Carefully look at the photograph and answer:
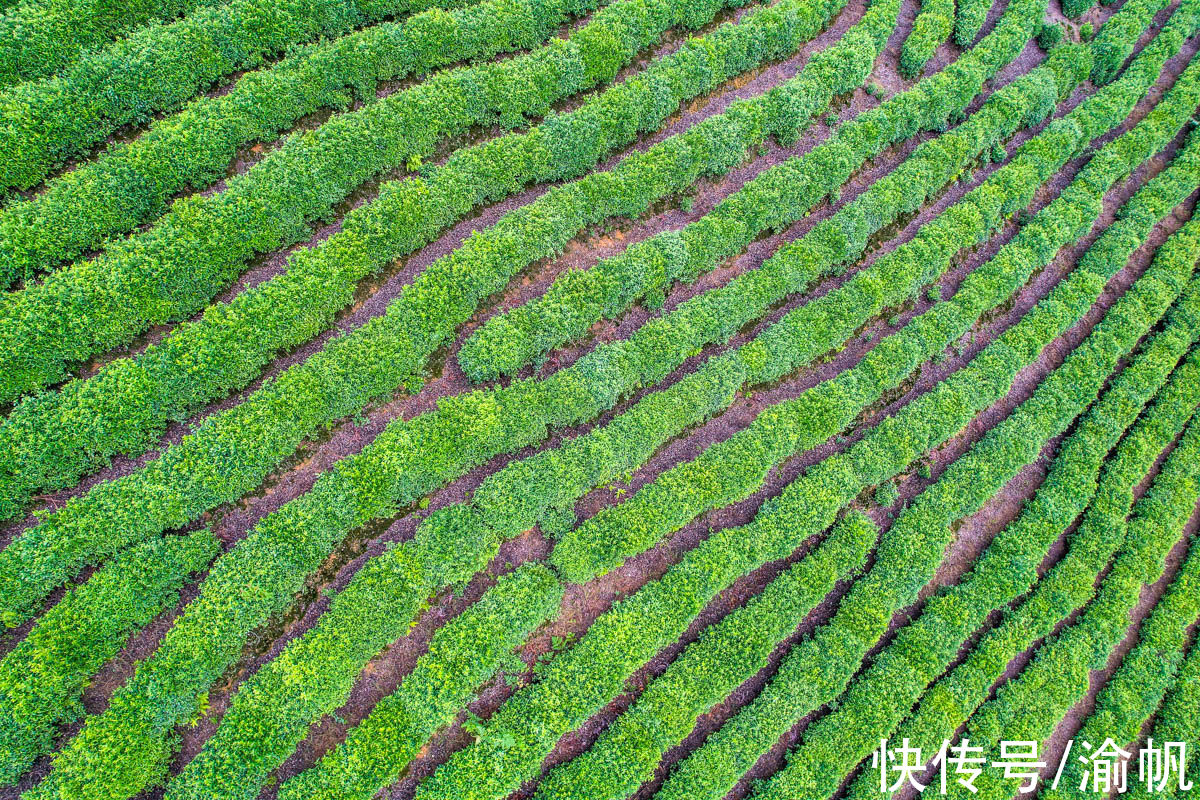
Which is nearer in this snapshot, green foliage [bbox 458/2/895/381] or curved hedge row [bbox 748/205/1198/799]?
curved hedge row [bbox 748/205/1198/799]

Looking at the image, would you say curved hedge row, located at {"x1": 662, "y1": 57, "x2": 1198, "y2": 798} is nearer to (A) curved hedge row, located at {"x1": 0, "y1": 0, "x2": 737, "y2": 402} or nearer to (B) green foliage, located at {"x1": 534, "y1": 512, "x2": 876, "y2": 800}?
(B) green foliage, located at {"x1": 534, "y1": 512, "x2": 876, "y2": 800}

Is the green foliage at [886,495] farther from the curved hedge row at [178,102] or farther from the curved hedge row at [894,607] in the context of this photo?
the curved hedge row at [178,102]

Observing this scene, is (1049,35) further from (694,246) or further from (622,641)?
(622,641)

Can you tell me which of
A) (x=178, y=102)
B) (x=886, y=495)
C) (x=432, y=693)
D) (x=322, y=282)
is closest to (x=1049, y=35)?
(x=886, y=495)

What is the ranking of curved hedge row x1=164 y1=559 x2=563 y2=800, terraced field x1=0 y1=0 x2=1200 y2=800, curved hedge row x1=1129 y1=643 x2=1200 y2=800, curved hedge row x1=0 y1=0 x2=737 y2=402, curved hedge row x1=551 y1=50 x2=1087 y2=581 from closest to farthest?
curved hedge row x1=164 y1=559 x2=563 y2=800 < terraced field x1=0 y1=0 x2=1200 y2=800 < curved hedge row x1=0 y1=0 x2=737 y2=402 < curved hedge row x1=551 y1=50 x2=1087 y2=581 < curved hedge row x1=1129 y1=643 x2=1200 y2=800

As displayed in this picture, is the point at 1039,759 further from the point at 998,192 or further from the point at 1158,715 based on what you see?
the point at 998,192

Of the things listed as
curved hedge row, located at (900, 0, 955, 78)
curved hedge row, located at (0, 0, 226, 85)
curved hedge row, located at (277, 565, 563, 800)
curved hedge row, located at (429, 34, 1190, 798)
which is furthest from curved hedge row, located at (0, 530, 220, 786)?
curved hedge row, located at (900, 0, 955, 78)

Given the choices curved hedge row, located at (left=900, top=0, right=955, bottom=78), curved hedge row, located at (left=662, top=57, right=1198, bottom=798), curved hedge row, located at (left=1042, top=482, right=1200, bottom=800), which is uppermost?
curved hedge row, located at (left=900, top=0, right=955, bottom=78)
